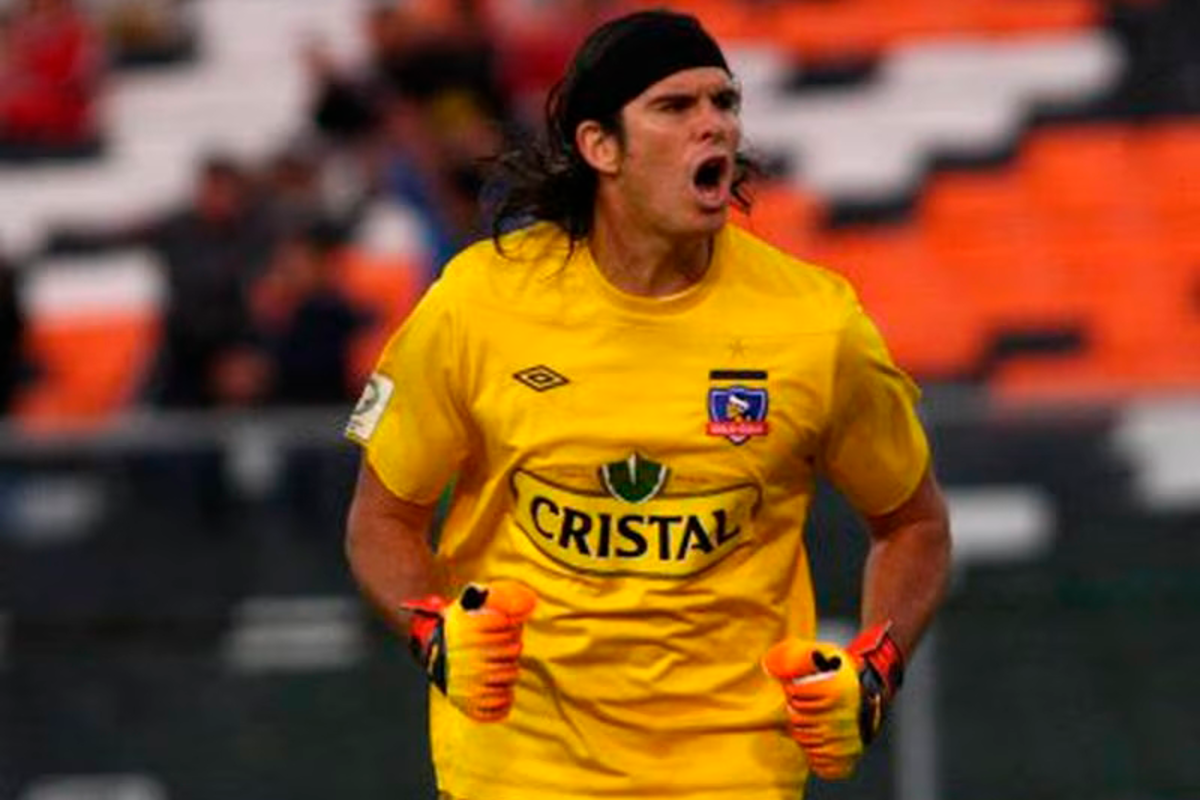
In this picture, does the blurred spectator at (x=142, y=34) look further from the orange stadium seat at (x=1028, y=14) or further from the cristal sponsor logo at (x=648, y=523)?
the cristal sponsor logo at (x=648, y=523)

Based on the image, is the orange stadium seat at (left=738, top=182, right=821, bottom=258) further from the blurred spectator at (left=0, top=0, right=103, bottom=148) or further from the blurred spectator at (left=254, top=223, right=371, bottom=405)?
the blurred spectator at (left=0, top=0, right=103, bottom=148)

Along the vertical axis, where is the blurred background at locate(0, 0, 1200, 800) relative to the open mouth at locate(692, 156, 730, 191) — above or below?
below

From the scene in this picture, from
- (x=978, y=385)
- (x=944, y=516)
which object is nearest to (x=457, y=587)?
(x=944, y=516)

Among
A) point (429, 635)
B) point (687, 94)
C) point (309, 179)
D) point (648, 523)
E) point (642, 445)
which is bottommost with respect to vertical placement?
point (309, 179)

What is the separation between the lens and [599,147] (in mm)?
5469

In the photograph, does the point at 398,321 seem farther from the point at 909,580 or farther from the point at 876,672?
the point at 876,672

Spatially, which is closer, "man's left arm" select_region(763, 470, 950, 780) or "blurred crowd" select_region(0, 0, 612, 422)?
"man's left arm" select_region(763, 470, 950, 780)

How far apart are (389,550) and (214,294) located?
6.40 meters

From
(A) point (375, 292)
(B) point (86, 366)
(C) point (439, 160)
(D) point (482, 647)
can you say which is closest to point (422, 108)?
(C) point (439, 160)

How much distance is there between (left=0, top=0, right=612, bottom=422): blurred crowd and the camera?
11352 mm

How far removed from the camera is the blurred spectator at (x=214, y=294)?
1141 cm

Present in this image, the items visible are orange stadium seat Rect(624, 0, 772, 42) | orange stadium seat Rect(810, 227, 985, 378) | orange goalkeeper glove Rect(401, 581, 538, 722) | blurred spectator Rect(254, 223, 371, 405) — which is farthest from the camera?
orange stadium seat Rect(624, 0, 772, 42)

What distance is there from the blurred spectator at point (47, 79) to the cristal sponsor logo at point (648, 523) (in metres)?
9.38

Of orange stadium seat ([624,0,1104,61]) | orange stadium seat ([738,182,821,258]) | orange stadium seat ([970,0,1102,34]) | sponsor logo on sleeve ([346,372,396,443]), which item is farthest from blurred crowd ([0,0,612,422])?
sponsor logo on sleeve ([346,372,396,443])
